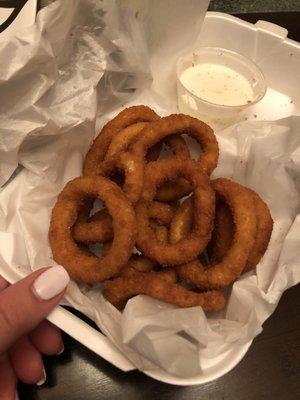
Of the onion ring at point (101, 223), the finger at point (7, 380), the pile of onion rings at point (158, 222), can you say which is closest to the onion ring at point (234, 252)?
the pile of onion rings at point (158, 222)

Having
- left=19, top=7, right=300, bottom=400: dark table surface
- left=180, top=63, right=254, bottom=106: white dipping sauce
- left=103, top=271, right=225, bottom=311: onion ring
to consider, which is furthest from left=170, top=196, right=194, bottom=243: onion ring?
left=180, top=63, right=254, bottom=106: white dipping sauce

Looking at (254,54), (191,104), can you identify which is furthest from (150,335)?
(254,54)

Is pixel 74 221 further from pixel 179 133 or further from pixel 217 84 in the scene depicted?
pixel 217 84

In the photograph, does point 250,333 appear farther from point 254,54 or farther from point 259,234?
point 254,54

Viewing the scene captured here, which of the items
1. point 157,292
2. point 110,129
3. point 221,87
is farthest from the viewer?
point 221,87

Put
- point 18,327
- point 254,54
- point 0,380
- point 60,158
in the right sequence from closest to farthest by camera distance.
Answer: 1. point 18,327
2. point 0,380
3. point 60,158
4. point 254,54

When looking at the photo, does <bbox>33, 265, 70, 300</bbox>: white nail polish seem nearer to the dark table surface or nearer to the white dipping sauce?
the dark table surface

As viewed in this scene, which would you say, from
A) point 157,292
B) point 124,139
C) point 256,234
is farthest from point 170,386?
point 124,139
